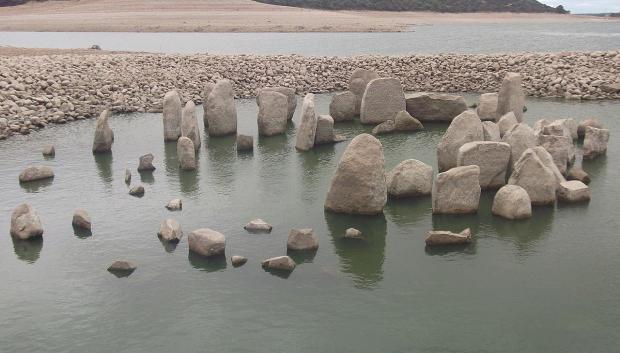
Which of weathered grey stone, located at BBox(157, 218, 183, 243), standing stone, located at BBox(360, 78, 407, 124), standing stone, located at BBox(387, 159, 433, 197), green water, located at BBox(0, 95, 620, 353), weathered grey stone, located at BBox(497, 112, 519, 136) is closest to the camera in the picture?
green water, located at BBox(0, 95, 620, 353)

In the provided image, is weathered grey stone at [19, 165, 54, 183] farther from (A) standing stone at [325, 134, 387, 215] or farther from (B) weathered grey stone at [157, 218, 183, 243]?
(A) standing stone at [325, 134, 387, 215]

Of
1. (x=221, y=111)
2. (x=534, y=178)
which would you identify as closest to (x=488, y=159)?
(x=534, y=178)

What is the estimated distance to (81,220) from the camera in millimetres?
11352

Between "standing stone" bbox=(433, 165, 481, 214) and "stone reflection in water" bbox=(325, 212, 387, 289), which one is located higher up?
"standing stone" bbox=(433, 165, 481, 214)

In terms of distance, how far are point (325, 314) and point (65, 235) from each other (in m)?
5.41

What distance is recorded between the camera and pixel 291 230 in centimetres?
1027

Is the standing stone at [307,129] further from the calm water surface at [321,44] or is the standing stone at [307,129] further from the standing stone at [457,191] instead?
the calm water surface at [321,44]

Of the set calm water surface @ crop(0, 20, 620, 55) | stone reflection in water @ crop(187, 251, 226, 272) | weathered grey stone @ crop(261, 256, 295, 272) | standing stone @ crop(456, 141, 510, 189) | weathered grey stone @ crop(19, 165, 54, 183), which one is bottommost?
stone reflection in water @ crop(187, 251, 226, 272)

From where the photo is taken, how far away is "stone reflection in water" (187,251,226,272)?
31.4 ft

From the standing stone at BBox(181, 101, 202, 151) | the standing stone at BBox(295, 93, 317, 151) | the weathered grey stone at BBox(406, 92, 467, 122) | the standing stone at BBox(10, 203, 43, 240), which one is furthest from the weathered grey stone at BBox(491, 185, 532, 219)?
the weathered grey stone at BBox(406, 92, 467, 122)

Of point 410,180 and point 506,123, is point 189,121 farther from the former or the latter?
point 506,123

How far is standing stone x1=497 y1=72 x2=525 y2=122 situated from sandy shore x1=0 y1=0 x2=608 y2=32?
2181 inches

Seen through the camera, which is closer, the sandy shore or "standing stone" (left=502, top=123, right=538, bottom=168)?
"standing stone" (left=502, top=123, right=538, bottom=168)

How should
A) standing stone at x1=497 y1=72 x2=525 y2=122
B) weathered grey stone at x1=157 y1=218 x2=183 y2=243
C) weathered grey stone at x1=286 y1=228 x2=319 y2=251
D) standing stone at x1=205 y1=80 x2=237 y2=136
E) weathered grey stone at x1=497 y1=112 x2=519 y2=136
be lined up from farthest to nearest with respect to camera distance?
standing stone at x1=497 y1=72 x2=525 y2=122 < standing stone at x1=205 y1=80 x2=237 y2=136 < weathered grey stone at x1=497 y1=112 x2=519 y2=136 < weathered grey stone at x1=157 y1=218 x2=183 y2=243 < weathered grey stone at x1=286 y1=228 x2=319 y2=251
